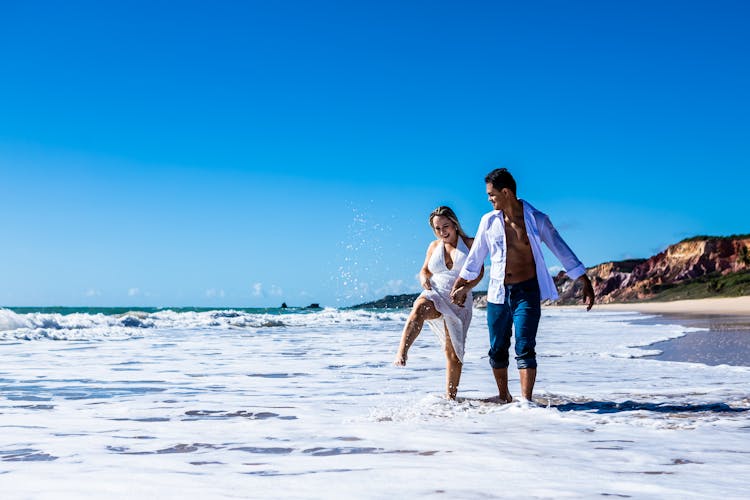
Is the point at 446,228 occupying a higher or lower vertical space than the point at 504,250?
higher

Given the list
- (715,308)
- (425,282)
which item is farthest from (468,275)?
(715,308)

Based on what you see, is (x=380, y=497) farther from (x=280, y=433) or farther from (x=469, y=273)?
(x=469, y=273)

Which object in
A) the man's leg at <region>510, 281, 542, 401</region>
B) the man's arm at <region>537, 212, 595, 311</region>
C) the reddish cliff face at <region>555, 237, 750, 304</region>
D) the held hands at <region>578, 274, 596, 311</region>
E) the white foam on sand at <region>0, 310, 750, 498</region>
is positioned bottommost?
the white foam on sand at <region>0, 310, 750, 498</region>

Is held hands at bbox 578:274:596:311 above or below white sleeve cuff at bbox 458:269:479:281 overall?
below

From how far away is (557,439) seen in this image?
4.53m

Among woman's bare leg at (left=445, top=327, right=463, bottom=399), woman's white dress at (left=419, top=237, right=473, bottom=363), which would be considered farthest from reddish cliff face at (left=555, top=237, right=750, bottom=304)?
woman's white dress at (left=419, top=237, right=473, bottom=363)

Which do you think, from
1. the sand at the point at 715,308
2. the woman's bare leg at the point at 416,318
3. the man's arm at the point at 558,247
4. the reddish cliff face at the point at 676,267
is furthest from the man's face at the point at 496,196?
the reddish cliff face at the point at 676,267

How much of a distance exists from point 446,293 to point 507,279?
0.57 m

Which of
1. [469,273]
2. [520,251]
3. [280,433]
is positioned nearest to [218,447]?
[280,433]

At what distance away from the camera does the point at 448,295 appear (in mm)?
6137

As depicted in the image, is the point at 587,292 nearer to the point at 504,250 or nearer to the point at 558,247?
the point at 558,247

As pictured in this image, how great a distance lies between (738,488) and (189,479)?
2.58 meters

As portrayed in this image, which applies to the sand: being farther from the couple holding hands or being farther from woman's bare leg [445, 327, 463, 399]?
the couple holding hands

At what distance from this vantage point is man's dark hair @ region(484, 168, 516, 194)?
5.84m
